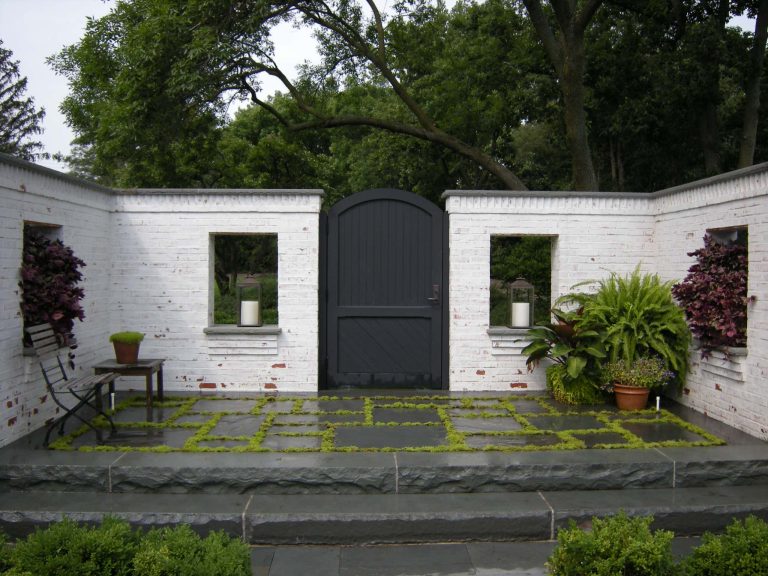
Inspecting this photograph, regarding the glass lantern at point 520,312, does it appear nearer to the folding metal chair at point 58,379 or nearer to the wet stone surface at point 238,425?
the wet stone surface at point 238,425

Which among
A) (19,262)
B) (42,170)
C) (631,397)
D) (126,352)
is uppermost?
(42,170)

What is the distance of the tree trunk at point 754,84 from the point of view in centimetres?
1384

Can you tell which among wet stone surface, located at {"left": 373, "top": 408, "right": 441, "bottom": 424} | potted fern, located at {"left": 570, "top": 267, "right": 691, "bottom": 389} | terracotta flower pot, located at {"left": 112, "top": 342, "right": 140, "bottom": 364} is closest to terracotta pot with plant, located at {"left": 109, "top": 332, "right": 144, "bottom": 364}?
terracotta flower pot, located at {"left": 112, "top": 342, "right": 140, "bottom": 364}

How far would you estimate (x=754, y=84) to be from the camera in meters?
14.2

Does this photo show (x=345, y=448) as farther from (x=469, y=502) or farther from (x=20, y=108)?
(x=20, y=108)

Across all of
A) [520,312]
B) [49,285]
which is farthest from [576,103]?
[49,285]

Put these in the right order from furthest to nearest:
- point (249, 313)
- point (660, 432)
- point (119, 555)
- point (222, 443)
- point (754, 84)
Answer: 1. point (754, 84)
2. point (249, 313)
3. point (660, 432)
4. point (222, 443)
5. point (119, 555)

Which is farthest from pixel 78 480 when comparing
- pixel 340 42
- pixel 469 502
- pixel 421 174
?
pixel 421 174

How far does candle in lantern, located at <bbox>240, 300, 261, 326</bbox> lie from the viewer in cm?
773

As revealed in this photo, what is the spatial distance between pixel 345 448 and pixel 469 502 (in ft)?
3.64

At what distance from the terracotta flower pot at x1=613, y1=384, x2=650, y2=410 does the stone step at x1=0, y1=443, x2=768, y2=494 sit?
5.01ft

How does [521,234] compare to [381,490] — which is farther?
[521,234]

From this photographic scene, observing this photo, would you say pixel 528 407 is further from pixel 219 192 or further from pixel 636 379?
pixel 219 192

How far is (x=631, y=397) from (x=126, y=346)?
4.89 metres
